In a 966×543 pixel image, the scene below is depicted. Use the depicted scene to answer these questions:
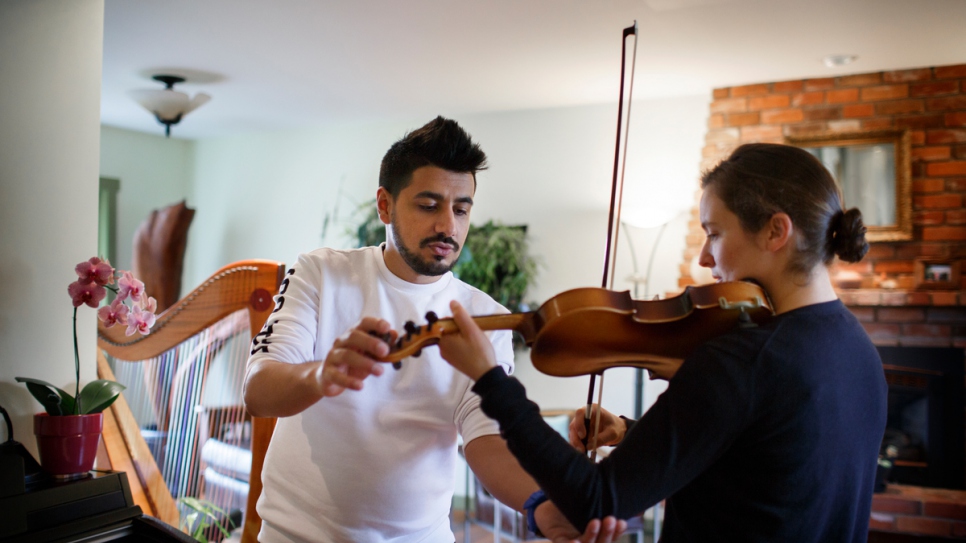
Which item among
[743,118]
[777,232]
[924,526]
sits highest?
[743,118]

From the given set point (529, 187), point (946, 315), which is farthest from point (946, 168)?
point (529, 187)

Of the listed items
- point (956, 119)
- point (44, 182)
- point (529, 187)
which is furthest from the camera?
point (529, 187)

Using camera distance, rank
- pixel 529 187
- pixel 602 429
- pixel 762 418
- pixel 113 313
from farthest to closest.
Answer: pixel 529 187 → pixel 113 313 → pixel 602 429 → pixel 762 418

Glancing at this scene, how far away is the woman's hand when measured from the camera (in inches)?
A: 39.6

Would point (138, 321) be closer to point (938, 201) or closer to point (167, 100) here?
point (167, 100)

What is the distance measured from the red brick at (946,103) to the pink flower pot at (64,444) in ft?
14.4

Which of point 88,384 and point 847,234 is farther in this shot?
point 88,384

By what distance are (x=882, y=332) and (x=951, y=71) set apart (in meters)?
1.51

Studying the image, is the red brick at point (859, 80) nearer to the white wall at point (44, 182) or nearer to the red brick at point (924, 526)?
the red brick at point (924, 526)

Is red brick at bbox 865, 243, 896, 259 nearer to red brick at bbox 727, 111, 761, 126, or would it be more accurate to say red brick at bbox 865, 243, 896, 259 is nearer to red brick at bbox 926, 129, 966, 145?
red brick at bbox 926, 129, 966, 145

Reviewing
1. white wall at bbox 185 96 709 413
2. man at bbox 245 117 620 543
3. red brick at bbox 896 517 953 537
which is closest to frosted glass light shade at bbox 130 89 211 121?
white wall at bbox 185 96 709 413

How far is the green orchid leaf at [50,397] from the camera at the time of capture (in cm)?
166

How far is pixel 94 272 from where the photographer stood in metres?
1.73

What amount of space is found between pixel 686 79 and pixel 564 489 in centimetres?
393
